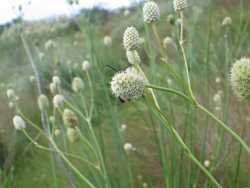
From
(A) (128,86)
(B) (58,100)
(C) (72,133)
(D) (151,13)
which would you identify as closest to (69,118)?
(C) (72,133)

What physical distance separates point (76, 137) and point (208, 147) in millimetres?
1310

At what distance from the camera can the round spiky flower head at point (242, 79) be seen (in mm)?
927

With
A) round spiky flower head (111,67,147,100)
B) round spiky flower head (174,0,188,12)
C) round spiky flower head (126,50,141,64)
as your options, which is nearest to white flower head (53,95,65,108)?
round spiky flower head (126,50,141,64)

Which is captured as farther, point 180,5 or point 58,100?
point 58,100

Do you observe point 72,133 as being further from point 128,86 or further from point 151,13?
point 128,86

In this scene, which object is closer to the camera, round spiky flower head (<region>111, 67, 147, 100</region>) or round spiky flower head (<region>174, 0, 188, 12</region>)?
round spiky flower head (<region>111, 67, 147, 100</region>)

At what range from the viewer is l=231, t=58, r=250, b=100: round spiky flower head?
93 cm

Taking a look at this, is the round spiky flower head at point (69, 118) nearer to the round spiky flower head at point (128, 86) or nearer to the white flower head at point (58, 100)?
the white flower head at point (58, 100)

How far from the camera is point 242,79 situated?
93 centimetres

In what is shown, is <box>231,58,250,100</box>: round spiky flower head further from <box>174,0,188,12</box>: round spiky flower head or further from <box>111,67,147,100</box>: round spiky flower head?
<box>174,0,188,12</box>: round spiky flower head

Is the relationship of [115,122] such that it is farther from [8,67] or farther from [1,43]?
[1,43]

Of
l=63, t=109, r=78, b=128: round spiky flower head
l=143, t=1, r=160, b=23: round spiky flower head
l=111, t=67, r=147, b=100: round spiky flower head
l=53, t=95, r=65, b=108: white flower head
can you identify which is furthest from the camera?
l=53, t=95, r=65, b=108: white flower head

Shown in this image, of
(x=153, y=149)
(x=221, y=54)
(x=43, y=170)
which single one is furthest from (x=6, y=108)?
(x=221, y=54)

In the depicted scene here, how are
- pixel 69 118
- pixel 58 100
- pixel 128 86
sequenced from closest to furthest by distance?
1. pixel 128 86
2. pixel 69 118
3. pixel 58 100
